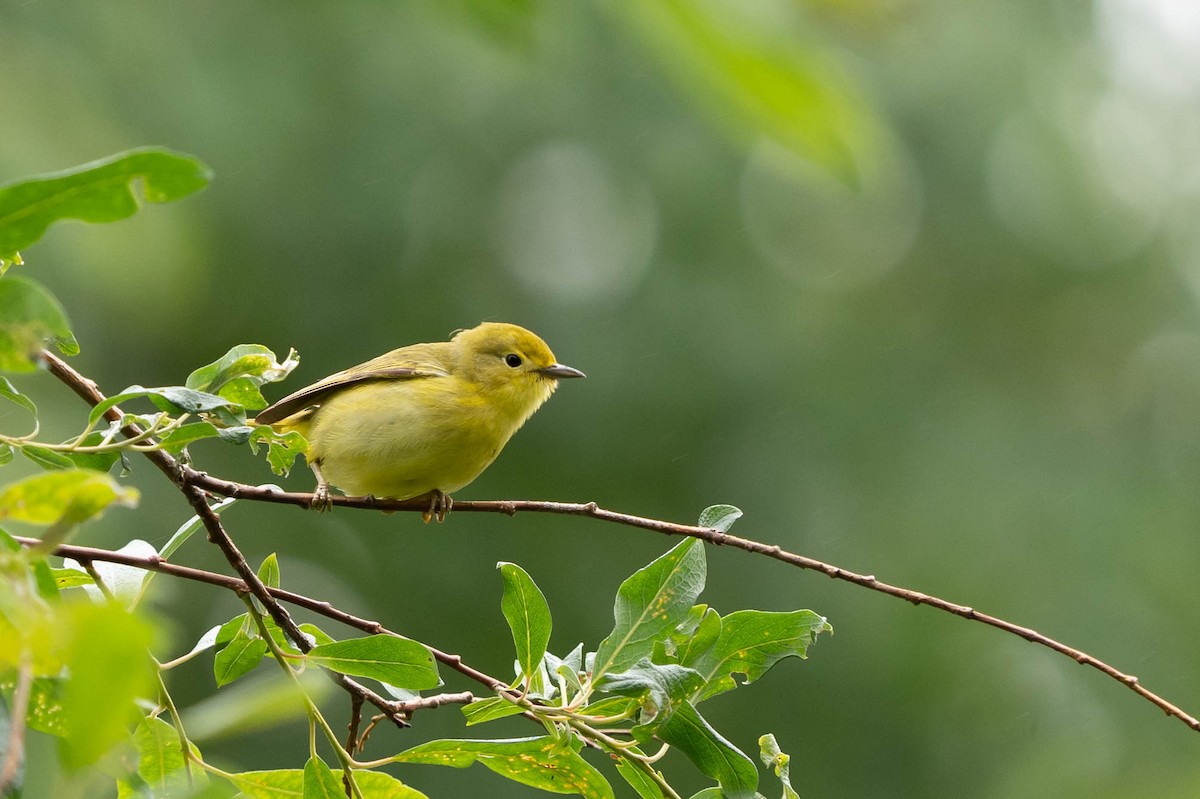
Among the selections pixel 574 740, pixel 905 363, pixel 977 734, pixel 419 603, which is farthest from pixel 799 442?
pixel 574 740

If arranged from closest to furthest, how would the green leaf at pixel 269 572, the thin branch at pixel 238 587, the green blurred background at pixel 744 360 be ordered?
the thin branch at pixel 238 587 → the green leaf at pixel 269 572 → the green blurred background at pixel 744 360

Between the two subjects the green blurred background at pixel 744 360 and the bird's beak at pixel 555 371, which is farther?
the green blurred background at pixel 744 360

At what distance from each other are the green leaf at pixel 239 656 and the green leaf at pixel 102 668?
187 centimetres

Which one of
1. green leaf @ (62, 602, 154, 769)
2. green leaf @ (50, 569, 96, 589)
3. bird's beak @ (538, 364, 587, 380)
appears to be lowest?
green leaf @ (50, 569, 96, 589)

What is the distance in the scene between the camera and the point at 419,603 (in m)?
11.3

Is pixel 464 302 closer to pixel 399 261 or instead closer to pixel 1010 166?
pixel 399 261

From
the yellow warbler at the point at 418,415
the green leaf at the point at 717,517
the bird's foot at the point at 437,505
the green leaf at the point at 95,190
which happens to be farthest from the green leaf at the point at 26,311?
the yellow warbler at the point at 418,415

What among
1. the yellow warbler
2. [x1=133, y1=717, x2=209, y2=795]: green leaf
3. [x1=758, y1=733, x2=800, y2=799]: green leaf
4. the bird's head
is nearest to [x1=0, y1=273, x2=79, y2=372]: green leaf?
[x1=133, y1=717, x2=209, y2=795]: green leaf

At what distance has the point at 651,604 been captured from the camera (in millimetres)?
2600

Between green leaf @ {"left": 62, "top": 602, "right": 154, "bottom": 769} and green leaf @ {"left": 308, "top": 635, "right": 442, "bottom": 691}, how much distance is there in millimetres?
1747

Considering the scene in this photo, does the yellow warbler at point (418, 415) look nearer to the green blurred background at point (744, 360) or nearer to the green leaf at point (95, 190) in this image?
the green leaf at point (95, 190)

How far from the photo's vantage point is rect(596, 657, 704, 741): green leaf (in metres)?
2.45

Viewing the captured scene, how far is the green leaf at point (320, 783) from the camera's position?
243 cm

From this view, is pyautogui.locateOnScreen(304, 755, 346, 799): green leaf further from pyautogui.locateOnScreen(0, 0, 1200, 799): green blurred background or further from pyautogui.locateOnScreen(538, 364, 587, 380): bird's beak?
pyautogui.locateOnScreen(0, 0, 1200, 799): green blurred background
